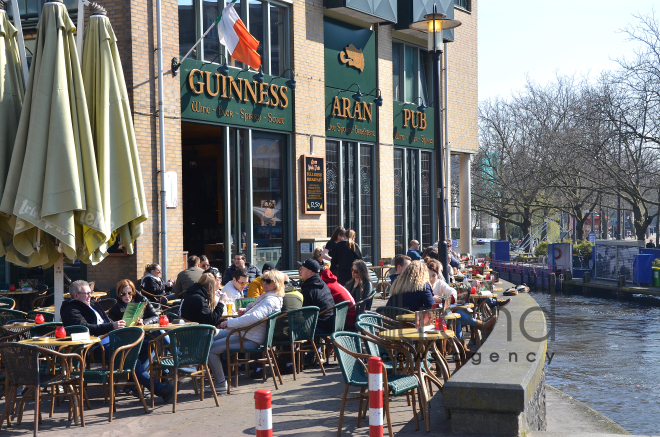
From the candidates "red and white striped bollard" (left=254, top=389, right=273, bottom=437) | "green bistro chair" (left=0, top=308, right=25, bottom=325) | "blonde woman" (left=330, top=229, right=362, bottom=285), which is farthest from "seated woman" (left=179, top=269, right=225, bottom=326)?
"blonde woman" (left=330, top=229, right=362, bottom=285)

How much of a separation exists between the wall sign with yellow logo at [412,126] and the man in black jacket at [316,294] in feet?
39.5

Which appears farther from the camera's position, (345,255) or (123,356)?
(345,255)

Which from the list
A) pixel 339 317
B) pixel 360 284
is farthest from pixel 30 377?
pixel 360 284

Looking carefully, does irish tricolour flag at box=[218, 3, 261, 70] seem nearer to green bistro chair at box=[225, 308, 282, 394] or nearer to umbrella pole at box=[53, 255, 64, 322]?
green bistro chair at box=[225, 308, 282, 394]

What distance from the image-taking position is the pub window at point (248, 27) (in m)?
14.2

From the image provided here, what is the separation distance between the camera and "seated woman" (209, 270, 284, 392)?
823 cm

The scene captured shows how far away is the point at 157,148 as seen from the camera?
1339 cm

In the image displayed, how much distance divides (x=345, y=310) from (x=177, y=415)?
299 centimetres

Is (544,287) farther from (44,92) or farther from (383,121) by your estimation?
(44,92)

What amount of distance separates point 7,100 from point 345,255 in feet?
24.2

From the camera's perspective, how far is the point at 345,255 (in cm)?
1350

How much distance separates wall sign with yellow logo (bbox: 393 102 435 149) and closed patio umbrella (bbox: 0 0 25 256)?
559 inches

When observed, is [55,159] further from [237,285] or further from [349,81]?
[349,81]

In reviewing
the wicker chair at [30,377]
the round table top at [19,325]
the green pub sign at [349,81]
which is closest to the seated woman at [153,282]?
the round table top at [19,325]
